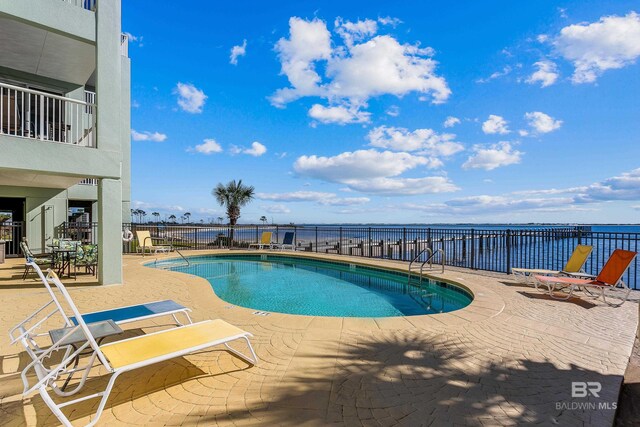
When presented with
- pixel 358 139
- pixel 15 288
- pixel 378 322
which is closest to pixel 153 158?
pixel 358 139

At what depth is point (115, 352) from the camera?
8.98ft

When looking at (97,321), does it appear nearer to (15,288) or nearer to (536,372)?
(536,372)

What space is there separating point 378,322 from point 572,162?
29514 millimetres

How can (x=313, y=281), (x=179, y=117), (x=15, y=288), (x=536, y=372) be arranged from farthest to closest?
(x=179, y=117), (x=313, y=281), (x=15, y=288), (x=536, y=372)

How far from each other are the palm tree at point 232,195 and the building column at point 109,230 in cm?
1910

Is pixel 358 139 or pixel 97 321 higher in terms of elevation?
pixel 358 139

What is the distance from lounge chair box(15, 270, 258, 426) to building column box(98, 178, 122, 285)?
454cm

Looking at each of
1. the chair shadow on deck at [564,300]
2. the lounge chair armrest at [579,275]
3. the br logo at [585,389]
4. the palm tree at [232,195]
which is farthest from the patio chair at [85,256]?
the palm tree at [232,195]

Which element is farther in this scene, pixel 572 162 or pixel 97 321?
pixel 572 162

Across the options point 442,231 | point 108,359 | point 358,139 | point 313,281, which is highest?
point 358,139

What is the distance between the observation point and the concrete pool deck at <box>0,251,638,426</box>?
246 cm

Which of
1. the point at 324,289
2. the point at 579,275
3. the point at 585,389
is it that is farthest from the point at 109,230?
the point at 579,275

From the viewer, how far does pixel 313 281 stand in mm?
9672

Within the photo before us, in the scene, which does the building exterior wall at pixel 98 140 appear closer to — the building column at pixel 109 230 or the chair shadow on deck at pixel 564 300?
the building column at pixel 109 230
